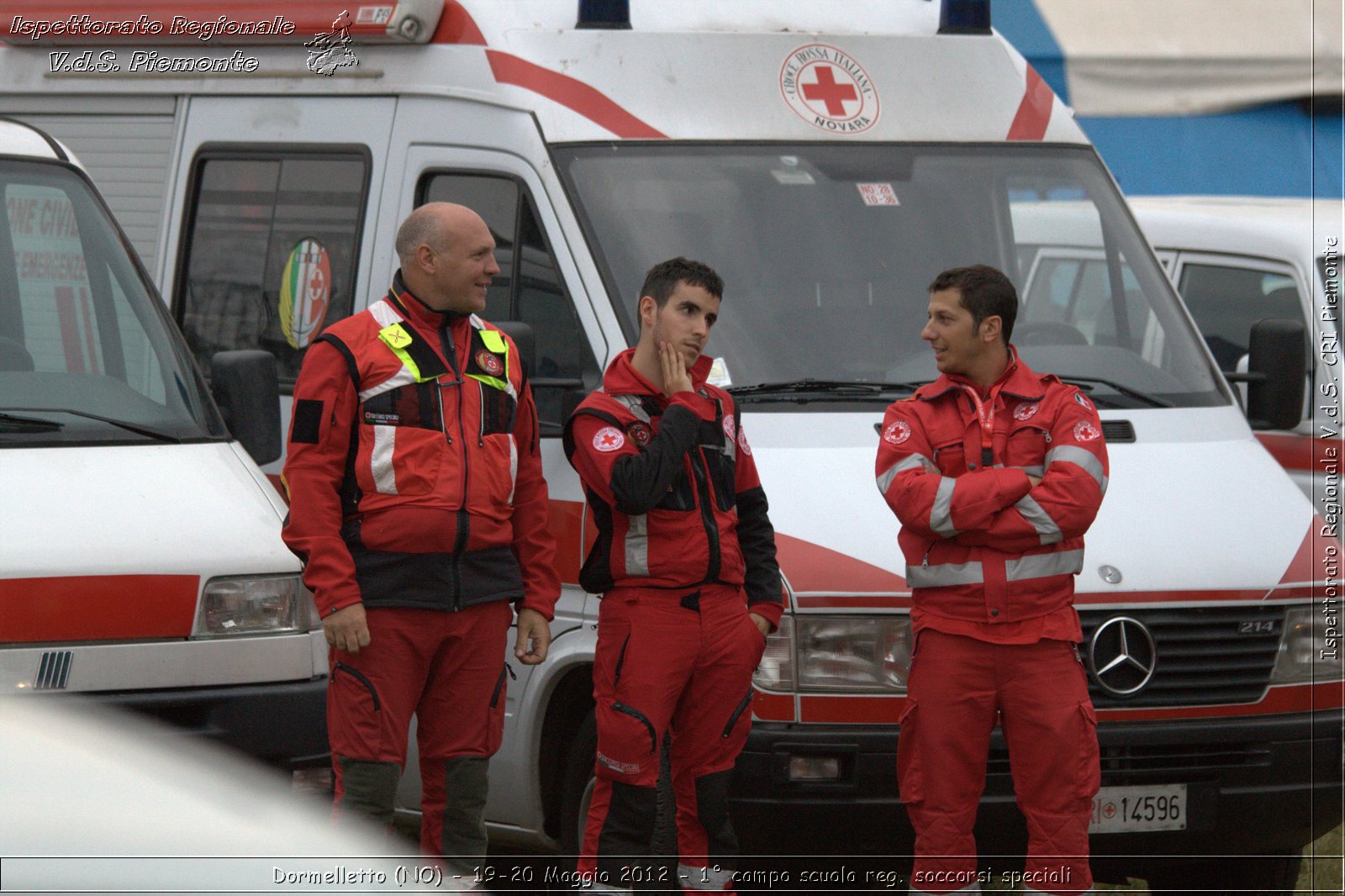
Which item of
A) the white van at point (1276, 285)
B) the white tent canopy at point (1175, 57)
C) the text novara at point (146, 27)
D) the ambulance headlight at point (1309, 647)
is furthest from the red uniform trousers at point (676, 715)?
the white tent canopy at point (1175, 57)

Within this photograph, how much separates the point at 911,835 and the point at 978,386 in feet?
4.03

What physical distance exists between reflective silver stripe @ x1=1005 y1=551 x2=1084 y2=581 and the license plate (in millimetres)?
749

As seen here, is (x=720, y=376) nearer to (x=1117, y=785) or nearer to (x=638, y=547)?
(x=638, y=547)

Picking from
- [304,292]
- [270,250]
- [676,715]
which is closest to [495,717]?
[676,715]

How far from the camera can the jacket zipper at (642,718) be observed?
4926mm

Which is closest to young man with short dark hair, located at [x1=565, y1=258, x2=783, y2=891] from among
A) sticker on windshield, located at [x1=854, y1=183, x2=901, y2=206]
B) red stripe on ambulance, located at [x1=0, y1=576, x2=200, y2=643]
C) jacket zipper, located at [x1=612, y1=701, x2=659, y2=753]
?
jacket zipper, located at [x1=612, y1=701, x2=659, y2=753]

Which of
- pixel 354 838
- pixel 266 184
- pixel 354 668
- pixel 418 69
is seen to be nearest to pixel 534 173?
pixel 418 69

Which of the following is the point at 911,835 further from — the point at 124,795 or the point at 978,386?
the point at 124,795

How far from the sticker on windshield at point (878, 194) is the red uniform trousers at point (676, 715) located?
1.75 m

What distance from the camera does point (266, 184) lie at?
703cm

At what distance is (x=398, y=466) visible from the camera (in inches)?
188

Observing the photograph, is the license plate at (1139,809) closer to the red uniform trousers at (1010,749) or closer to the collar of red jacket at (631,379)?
the red uniform trousers at (1010,749)

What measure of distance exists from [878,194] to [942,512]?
1711mm

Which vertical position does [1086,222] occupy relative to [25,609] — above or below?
above
